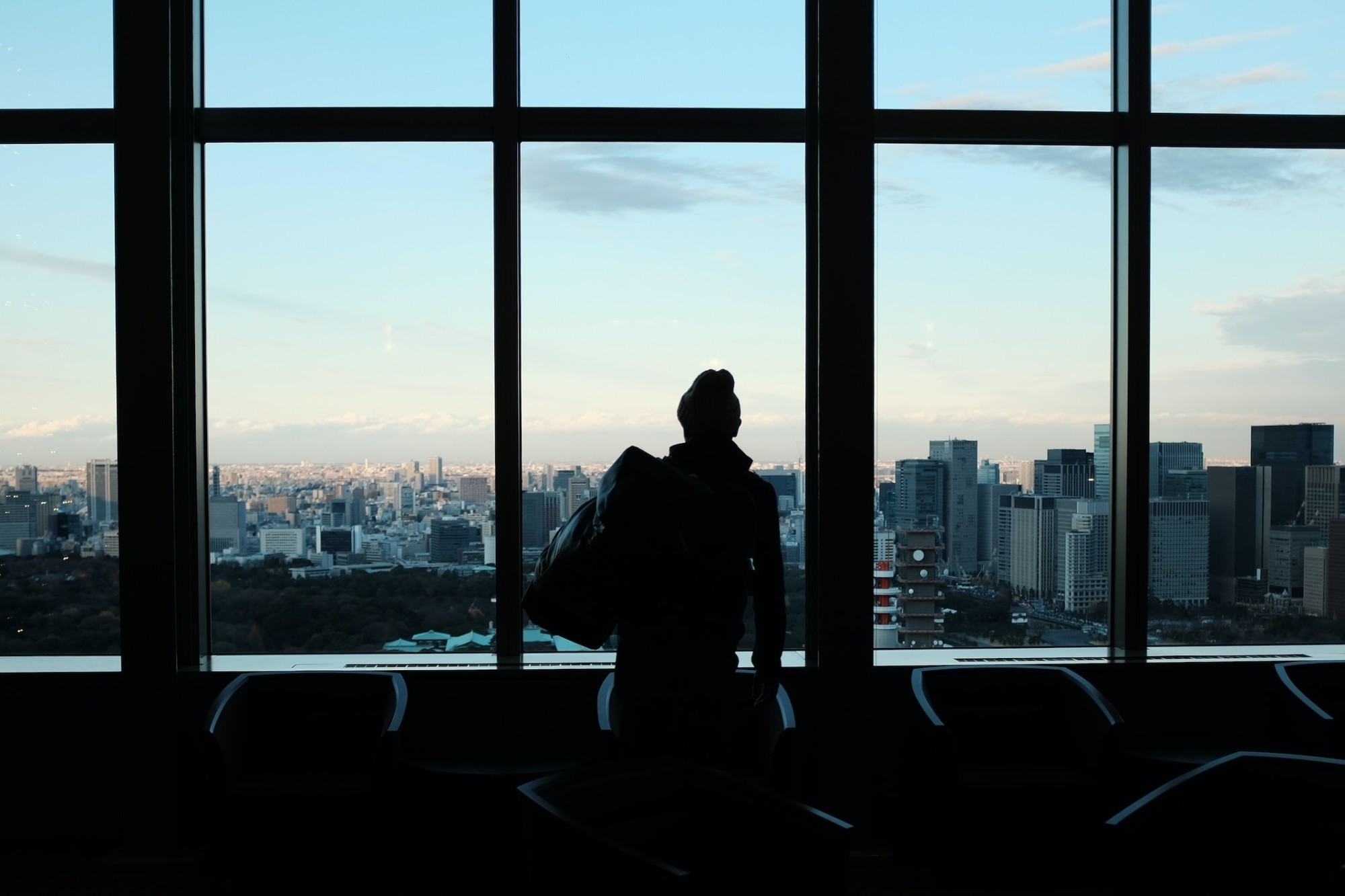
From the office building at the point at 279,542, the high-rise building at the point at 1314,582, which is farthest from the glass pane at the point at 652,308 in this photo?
the high-rise building at the point at 1314,582

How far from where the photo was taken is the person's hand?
2.88 m

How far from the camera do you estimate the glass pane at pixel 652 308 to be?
4.17 metres

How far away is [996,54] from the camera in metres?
4.25

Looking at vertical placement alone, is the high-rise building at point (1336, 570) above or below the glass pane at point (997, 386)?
below

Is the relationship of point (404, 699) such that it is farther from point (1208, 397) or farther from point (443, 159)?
point (1208, 397)

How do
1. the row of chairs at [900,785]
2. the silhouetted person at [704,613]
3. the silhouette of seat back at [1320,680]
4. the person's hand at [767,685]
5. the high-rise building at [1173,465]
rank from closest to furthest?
the row of chairs at [900,785], the silhouetted person at [704,613], the person's hand at [767,685], the silhouette of seat back at [1320,680], the high-rise building at [1173,465]

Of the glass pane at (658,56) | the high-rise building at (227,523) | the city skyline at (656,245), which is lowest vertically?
the high-rise building at (227,523)

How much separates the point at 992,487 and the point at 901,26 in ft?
6.90

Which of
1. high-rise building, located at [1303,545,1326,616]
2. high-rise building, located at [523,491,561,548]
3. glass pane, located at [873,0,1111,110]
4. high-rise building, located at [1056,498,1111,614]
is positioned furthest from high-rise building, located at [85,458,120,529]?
high-rise building, located at [1303,545,1326,616]

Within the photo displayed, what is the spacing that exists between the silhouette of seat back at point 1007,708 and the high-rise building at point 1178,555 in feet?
2.74

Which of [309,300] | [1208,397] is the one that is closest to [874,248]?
A: [1208,397]

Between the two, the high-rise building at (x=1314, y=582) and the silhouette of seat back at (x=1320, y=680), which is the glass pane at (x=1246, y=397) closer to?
the high-rise building at (x=1314, y=582)

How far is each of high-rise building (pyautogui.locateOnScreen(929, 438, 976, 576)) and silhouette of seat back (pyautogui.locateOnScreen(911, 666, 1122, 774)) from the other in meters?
0.64

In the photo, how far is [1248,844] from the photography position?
6.03ft
